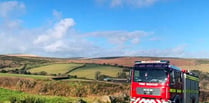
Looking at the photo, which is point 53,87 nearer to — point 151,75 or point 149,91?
point 149,91

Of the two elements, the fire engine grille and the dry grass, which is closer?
the fire engine grille

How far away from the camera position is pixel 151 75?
2302 centimetres

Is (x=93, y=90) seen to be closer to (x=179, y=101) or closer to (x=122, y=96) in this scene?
(x=122, y=96)

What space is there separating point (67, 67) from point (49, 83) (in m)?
25.2

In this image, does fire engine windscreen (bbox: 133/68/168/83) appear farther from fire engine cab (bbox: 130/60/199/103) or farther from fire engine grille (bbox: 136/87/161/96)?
fire engine grille (bbox: 136/87/161/96)

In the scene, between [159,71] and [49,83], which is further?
[49,83]

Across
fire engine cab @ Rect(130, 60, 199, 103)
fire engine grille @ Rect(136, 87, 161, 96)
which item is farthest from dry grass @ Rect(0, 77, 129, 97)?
fire engine grille @ Rect(136, 87, 161, 96)

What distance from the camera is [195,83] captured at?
32.0m

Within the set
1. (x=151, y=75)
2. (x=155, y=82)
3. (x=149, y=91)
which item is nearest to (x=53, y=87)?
(x=149, y=91)

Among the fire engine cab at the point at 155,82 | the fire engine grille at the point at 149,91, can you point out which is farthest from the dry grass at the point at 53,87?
the fire engine grille at the point at 149,91

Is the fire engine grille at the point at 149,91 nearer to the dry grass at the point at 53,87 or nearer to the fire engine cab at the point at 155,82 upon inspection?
the fire engine cab at the point at 155,82

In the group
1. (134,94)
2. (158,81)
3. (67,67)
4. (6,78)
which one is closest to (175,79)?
(158,81)

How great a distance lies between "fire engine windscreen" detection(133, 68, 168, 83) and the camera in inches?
889

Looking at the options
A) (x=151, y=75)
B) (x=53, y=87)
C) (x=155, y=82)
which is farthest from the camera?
(x=53, y=87)
